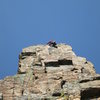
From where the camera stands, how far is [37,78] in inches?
1487

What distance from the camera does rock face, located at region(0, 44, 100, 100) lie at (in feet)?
91.1

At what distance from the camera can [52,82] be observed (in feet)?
117

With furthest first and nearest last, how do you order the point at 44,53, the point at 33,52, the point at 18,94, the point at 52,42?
the point at 52,42 < the point at 33,52 < the point at 44,53 < the point at 18,94

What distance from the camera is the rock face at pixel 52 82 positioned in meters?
27.8

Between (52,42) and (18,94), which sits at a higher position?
(52,42)

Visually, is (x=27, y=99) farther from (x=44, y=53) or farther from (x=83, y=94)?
(x=44, y=53)

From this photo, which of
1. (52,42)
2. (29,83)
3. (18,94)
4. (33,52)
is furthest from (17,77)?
(52,42)

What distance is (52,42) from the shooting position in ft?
204

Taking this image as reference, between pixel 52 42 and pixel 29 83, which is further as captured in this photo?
pixel 52 42

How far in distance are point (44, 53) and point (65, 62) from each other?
8230mm

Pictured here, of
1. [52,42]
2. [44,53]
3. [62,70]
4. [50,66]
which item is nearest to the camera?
[62,70]

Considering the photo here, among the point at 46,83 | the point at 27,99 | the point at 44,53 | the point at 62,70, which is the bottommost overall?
the point at 27,99

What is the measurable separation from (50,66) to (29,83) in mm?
6547

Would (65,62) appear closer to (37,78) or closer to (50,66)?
(50,66)
